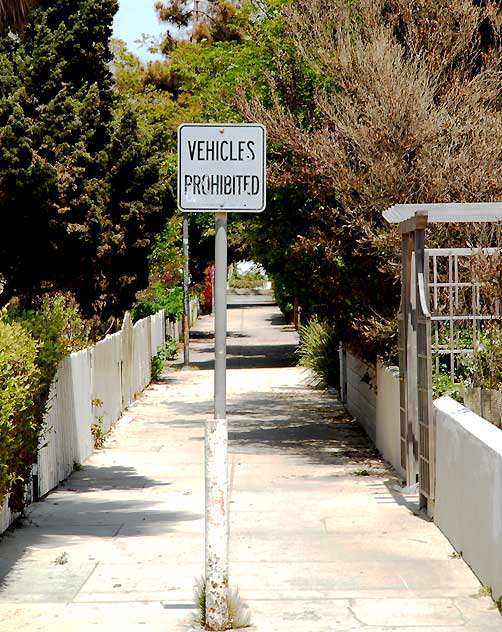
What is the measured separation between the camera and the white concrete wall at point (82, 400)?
12.2 metres

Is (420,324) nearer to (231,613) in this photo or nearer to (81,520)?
(81,520)

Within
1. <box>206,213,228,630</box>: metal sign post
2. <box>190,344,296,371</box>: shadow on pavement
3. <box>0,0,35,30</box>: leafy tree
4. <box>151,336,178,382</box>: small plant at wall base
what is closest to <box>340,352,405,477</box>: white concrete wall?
<box>206,213,228,630</box>: metal sign post

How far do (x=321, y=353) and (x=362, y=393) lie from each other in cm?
776

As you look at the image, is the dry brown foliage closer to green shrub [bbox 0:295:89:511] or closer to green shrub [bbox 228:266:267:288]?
green shrub [bbox 0:295:89:511]

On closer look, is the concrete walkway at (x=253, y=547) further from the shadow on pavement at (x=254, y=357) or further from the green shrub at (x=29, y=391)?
the shadow on pavement at (x=254, y=357)

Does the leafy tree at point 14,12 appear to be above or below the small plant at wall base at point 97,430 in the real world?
above

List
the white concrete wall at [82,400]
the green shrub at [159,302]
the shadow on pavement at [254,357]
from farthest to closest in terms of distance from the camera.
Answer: the shadow on pavement at [254,357]
the green shrub at [159,302]
the white concrete wall at [82,400]

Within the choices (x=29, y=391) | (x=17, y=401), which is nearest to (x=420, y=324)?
(x=29, y=391)

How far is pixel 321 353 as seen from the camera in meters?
25.5

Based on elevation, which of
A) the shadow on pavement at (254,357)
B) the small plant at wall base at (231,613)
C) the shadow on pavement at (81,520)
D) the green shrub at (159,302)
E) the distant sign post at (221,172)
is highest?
the distant sign post at (221,172)

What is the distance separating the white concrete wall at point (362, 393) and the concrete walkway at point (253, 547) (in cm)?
33

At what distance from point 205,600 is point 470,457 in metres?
2.22

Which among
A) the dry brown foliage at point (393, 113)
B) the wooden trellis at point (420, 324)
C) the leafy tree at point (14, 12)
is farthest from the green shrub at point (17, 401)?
the dry brown foliage at point (393, 113)

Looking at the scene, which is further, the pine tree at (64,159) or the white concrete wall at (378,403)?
the pine tree at (64,159)
